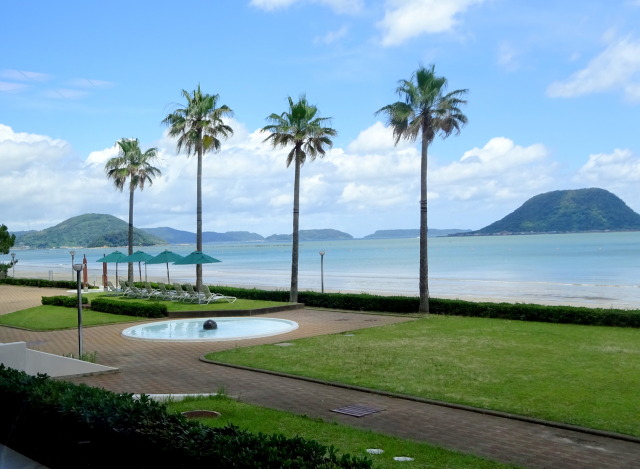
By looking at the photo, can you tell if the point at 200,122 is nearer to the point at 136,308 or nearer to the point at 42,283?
the point at 136,308

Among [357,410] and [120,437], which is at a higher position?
[120,437]

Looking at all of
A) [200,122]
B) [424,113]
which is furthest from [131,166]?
[424,113]

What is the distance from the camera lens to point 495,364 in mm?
12414

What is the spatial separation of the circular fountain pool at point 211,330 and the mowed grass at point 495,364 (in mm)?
2520

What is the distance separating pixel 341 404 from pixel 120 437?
4.71m

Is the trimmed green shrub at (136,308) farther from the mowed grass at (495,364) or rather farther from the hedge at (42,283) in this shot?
the hedge at (42,283)

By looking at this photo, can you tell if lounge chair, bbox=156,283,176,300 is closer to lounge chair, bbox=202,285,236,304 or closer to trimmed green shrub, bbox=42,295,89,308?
lounge chair, bbox=202,285,236,304

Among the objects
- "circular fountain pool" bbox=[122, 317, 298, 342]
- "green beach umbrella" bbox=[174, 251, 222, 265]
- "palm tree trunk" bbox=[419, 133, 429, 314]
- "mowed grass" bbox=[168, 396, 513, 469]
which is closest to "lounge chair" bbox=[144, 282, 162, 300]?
"green beach umbrella" bbox=[174, 251, 222, 265]

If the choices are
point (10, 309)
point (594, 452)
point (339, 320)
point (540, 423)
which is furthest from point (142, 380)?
point (10, 309)

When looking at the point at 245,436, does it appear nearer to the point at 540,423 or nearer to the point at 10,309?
the point at 540,423

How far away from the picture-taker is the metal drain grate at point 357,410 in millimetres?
8875

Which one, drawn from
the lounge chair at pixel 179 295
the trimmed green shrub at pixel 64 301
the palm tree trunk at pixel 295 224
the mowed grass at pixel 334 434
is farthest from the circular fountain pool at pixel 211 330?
the mowed grass at pixel 334 434

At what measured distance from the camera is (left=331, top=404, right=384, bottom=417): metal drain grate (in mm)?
8875

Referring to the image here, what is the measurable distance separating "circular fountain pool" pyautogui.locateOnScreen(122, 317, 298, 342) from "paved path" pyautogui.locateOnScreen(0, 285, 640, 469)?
731 millimetres
